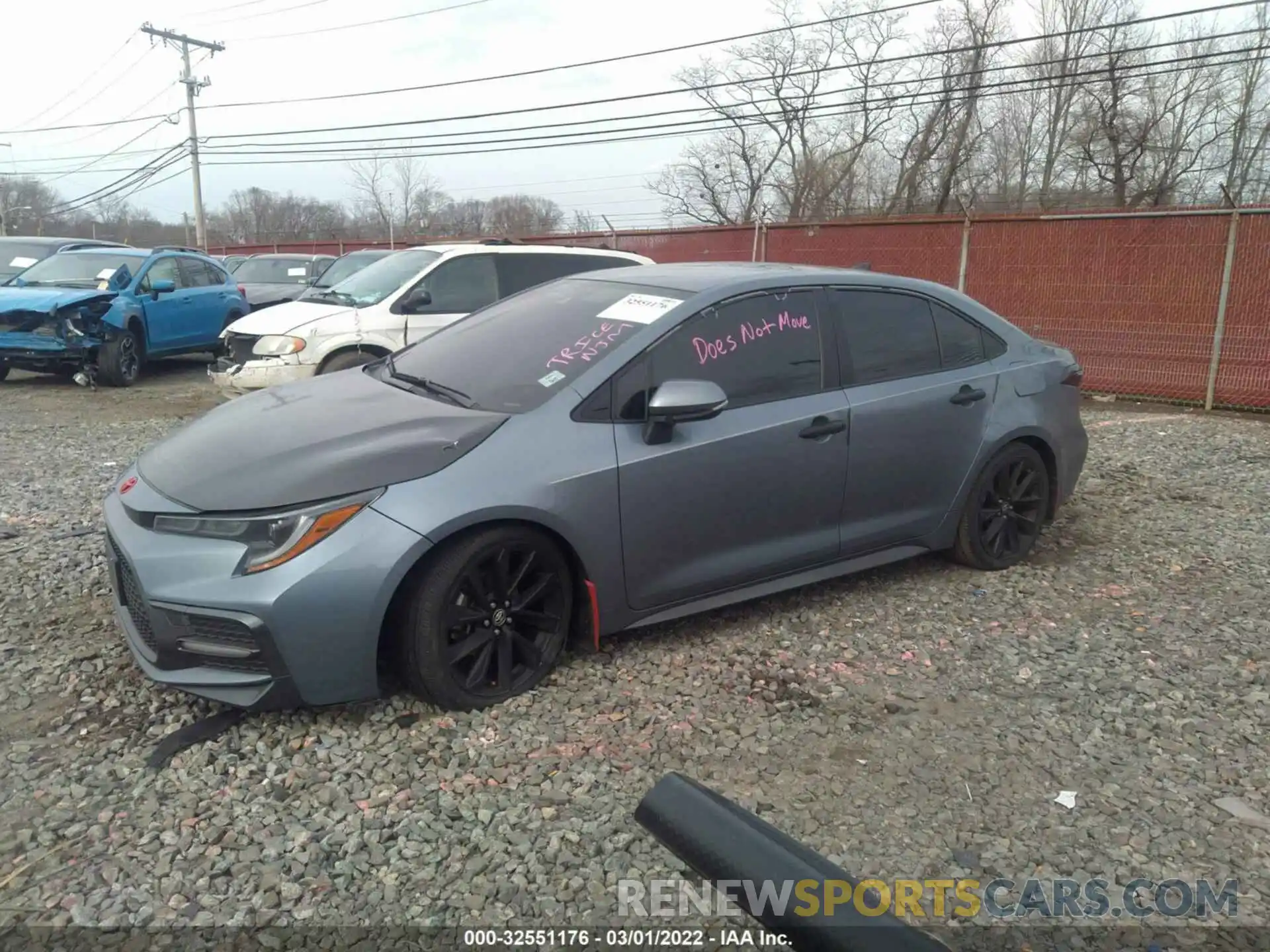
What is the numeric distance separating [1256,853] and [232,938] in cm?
280

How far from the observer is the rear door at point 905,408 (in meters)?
4.22

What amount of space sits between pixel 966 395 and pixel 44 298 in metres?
10.3

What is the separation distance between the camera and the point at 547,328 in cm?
413

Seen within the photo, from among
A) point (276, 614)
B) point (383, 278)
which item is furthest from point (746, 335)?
point (383, 278)

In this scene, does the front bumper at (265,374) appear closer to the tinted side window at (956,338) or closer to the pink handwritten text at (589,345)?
the pink handwritten text at (589,345)

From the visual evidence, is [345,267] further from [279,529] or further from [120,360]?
[279,529]

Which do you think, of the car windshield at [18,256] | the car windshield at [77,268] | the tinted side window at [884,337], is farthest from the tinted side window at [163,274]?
the tinted side window at [884,337]

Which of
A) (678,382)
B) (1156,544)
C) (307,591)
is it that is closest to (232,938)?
(307,591)

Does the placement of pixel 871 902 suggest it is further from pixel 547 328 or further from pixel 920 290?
pixel 920 290

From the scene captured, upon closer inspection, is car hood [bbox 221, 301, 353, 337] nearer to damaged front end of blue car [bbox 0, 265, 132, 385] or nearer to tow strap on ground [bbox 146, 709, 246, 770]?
damaged front end of blue car [bbox 0, 265, 132, 385]

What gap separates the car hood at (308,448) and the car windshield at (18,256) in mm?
10458

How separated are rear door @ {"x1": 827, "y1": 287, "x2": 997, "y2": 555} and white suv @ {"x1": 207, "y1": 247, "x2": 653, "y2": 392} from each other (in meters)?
4.22

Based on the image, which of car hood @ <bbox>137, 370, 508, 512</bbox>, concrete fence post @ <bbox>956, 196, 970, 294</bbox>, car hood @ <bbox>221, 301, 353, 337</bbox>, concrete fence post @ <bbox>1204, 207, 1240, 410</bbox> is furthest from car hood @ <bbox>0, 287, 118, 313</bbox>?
concrete fence post @ <bbox>1204, 207, 1240, 410</bbox>

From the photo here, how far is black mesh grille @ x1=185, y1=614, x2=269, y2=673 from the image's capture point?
2.96 metres
